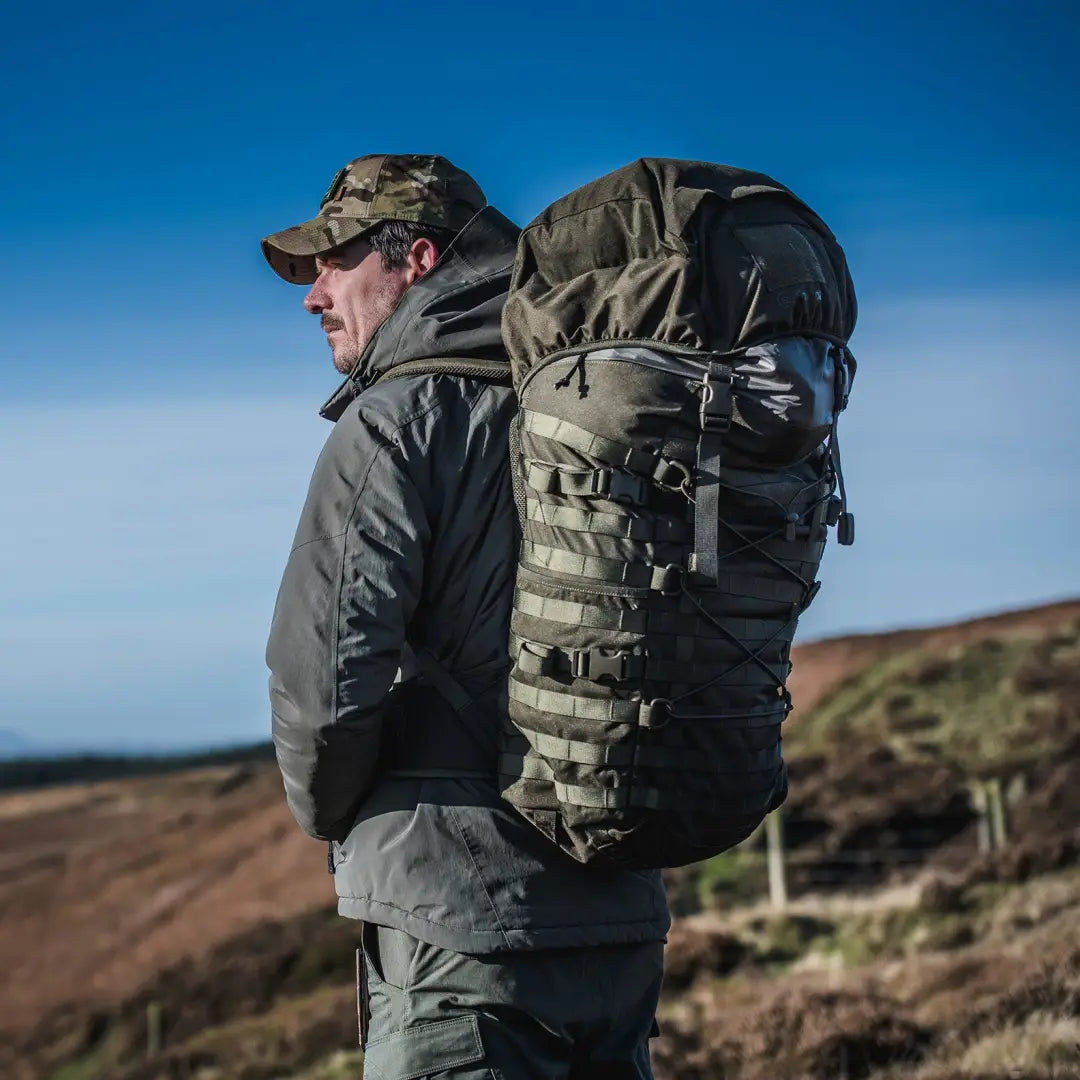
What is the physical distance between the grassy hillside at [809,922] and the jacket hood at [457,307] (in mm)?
3898

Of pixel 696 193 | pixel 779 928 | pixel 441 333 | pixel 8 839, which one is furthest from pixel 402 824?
pixel 8 839

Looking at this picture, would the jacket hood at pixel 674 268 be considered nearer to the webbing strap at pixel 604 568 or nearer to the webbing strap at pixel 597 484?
the webbing strap at pixel 597 484

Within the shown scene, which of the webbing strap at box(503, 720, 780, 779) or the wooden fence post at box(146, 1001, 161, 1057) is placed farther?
the wooden fence post at box(146, 1001, 161, 1057)

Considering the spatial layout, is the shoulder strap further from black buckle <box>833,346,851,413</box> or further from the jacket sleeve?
black buckle <box>833,346,851,413</box>

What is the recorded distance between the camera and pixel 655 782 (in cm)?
265

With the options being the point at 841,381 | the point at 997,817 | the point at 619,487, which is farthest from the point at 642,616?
the point at 997,817

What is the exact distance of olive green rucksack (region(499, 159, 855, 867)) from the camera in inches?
103

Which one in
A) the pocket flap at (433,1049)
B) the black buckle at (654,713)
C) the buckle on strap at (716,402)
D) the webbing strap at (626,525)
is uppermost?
the buckle on strap at (716,402)

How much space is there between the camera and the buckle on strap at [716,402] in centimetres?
259

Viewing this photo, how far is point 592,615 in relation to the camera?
2633mm

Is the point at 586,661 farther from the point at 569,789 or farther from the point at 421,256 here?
the point at 421,256

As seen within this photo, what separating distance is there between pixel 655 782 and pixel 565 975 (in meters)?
0.44

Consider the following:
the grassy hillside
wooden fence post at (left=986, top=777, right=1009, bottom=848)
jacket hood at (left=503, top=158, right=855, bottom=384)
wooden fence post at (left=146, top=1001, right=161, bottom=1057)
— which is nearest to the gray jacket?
jacket hood at (left=503, top=158, right=855, bottom=384)

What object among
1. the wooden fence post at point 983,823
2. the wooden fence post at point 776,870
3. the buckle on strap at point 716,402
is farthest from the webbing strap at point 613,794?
the wooden fence post at point 983,823
